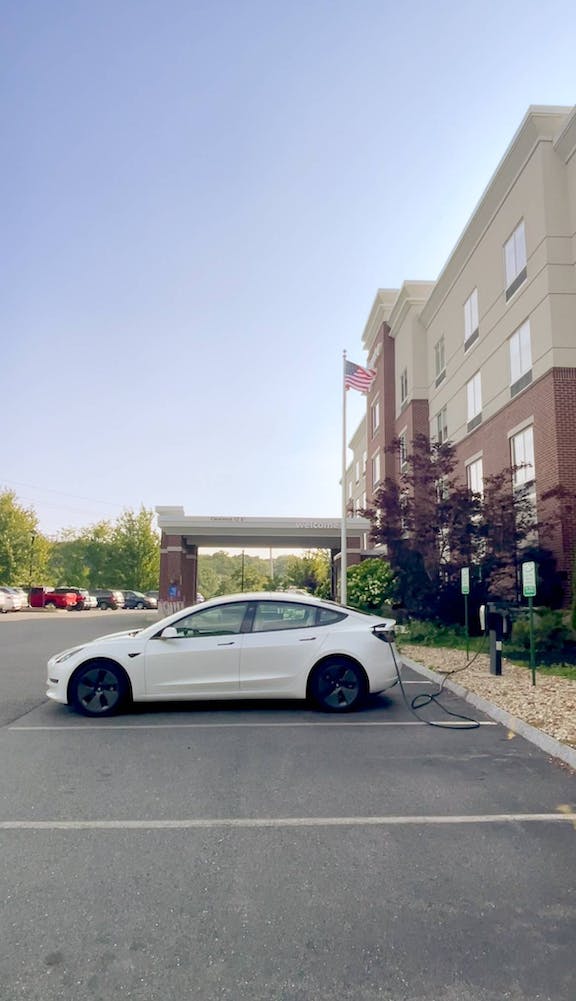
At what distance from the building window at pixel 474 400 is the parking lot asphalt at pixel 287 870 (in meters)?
16.8

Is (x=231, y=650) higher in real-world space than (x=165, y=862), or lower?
higher

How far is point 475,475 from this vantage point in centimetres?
2208

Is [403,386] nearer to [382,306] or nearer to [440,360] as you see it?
[440,360]

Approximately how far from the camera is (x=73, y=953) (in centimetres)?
286

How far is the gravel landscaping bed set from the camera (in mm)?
6988

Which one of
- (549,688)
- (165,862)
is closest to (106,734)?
(165,862)

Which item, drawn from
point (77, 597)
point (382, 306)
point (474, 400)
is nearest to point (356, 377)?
point (474, 400)

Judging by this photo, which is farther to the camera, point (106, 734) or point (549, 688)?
point (549, 688)

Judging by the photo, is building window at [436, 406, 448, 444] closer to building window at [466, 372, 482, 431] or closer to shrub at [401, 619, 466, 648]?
building window at [466, 372, 482, 431]

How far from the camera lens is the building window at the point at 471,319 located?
72.5 ft

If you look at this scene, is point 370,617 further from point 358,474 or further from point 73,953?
point 358,474

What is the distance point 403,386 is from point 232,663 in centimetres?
2498

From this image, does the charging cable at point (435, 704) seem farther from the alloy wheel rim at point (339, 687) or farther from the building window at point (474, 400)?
the building window at point (474, 400)

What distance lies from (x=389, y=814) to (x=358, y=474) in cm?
4377
